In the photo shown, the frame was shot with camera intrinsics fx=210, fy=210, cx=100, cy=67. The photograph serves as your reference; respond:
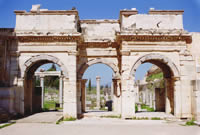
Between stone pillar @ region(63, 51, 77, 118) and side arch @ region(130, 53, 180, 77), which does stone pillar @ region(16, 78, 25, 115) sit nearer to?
stone pillar @ region(63, 51, 77, 118)

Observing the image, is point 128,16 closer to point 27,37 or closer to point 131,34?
point 131,34

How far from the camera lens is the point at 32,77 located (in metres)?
15.4

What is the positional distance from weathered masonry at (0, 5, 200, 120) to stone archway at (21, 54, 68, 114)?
6cm

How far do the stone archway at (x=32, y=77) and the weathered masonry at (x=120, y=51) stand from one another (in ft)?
0.20

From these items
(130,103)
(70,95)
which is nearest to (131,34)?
(130,103)

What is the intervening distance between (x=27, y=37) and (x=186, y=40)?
9.66 metres

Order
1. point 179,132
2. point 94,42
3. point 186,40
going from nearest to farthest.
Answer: point 179,132 < point 186,40 < point 94,42

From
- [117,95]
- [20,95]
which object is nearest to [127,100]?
[117,95]

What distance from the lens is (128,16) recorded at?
13352 millimetres

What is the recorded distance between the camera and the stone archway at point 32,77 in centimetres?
1277

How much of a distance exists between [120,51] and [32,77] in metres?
6.92

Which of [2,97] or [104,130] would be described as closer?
[104,130]

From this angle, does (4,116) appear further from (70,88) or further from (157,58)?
(157,58)

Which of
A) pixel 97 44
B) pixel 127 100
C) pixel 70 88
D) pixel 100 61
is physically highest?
pixel 97 44
